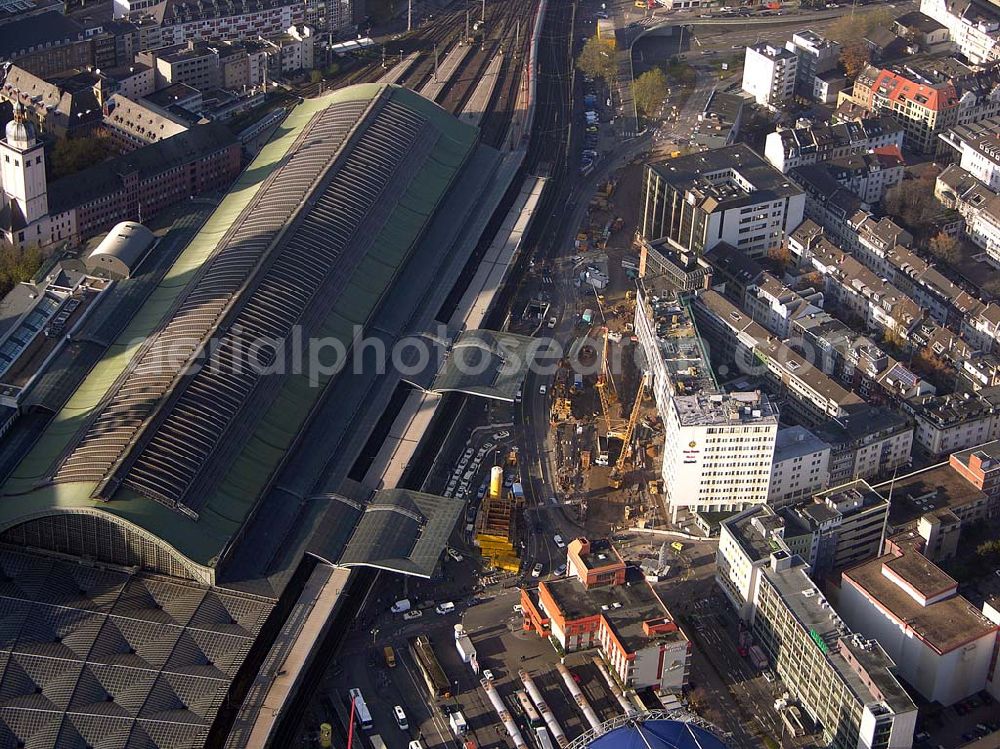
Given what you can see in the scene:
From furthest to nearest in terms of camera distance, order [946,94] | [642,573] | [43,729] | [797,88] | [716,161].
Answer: [797,88] < [946,94] < [716,161] < [642,573] < [43,729]

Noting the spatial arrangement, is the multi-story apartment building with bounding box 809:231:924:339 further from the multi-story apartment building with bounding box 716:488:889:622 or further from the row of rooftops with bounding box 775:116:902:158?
the multi-story apartment building with bounding box 716:488:889:622

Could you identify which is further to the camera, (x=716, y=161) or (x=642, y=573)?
(x=716, y=161)

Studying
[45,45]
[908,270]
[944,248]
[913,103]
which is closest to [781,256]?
[908,270]

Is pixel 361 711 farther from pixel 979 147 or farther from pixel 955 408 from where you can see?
pixel 979 147

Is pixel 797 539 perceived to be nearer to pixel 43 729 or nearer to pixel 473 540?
pixel 473 540

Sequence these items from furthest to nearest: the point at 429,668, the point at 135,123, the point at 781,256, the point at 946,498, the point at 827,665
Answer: the point at 135,123 → the point at 781,256 → the point at 946,498 → the point at 429,668 → the point at 827,665

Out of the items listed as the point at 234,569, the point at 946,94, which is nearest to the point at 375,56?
the point at 946,94
